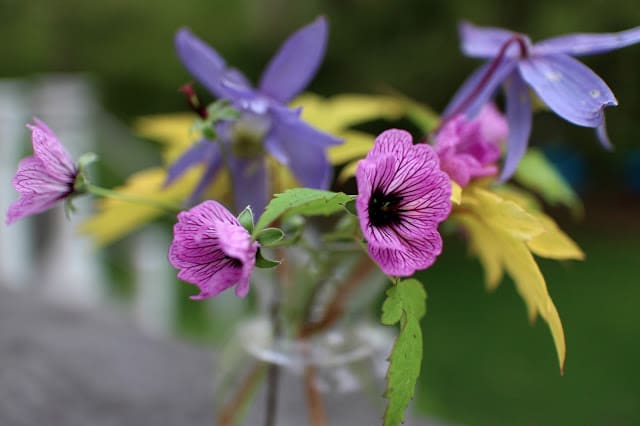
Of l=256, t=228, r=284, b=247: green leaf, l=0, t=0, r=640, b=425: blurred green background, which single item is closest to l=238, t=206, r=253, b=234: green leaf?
l=256, t=228, r=284, b=247: green leaf

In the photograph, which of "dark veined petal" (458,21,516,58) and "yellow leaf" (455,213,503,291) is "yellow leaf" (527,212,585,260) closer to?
"yellow leaf" (455,213,503,291)

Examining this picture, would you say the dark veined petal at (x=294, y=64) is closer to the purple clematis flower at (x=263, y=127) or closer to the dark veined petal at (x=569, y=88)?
the purple clematis flower at (x=263, y=127)

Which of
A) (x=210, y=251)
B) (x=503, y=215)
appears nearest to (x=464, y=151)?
(x=503, y=215)

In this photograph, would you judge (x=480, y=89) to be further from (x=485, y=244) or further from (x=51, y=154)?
(x=51, y=154)

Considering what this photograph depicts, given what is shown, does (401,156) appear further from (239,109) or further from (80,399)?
(80,399)

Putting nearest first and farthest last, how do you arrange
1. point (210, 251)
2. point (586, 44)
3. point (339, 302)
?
point (210, 251) < point (586, 44) < point (339, 302)

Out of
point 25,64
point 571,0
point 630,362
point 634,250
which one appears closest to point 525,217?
point 630,362

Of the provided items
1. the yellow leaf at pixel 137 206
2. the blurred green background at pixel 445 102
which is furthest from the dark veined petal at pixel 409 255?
the blurred green background at pixel 445 102

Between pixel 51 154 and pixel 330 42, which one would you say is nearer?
pixel 51 154
